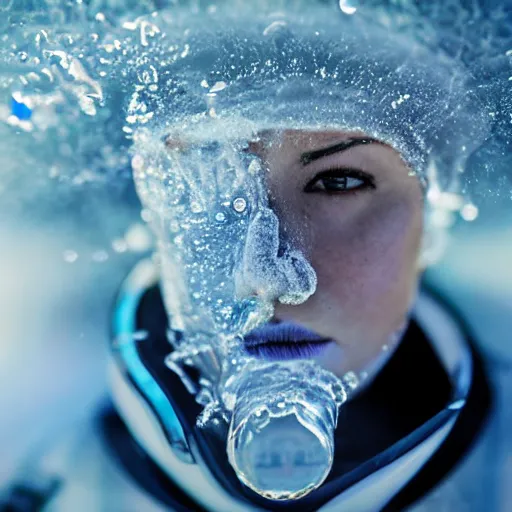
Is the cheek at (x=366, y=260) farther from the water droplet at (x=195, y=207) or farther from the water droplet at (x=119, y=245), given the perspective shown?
the water droplet at (x=119, y=245)

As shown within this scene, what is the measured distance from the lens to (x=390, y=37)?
494mm

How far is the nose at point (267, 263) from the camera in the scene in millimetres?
513

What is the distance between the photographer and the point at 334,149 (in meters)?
0.56

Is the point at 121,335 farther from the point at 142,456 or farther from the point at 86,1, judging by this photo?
the point at 86,1

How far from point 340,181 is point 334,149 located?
0.05 metres

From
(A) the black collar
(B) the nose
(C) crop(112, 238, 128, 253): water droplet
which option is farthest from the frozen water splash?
(C) crop(112, 238, 128, 253): water droplet

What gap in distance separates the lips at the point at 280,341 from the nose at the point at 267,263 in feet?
0.16

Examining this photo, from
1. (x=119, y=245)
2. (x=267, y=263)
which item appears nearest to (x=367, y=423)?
(x=267, y=263)

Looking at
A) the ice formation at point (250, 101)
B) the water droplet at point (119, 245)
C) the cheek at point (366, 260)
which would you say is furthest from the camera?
the water droplet at point (119, 245)

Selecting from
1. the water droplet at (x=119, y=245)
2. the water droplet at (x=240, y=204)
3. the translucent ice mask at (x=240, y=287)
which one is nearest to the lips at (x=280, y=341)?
the translucent ice mask at (x=240, y=287)

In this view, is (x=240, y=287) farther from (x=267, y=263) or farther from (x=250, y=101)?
(x=250, y=101)

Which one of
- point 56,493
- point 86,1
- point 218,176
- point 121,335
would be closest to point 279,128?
point 218,176

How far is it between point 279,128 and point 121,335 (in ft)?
1.35

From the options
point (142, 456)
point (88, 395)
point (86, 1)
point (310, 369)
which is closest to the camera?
point (86, 1)
